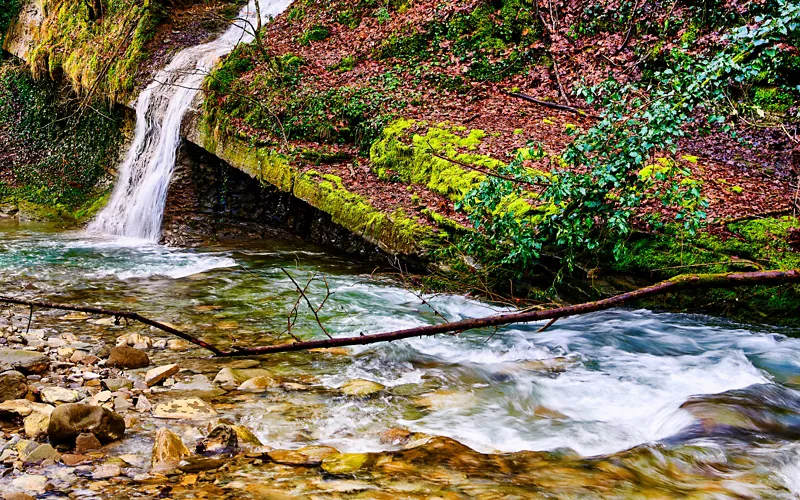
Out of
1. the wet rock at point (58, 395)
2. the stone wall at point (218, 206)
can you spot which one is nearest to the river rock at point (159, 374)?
the wet rock at point (58, 395)

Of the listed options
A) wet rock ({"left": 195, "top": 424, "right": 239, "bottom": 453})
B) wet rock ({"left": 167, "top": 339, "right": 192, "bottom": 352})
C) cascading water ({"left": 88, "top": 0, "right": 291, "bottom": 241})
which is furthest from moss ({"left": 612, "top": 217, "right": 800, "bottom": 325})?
cascading water ({"left": 88, "top": 0, "right": 291, "bottom": 241})

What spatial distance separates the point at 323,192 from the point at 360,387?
4970 millimetres

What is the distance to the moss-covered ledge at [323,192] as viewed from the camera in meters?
7.33

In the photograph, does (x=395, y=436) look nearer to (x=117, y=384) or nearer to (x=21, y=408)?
(x=117, y=384)

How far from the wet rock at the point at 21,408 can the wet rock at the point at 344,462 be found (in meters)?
1.73

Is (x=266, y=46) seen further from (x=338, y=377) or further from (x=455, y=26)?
(x=338, y=377)

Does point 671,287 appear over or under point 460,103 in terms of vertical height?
under

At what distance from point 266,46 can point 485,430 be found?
36.1ft

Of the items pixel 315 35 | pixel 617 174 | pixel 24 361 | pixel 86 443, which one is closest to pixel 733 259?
pixel 617 174

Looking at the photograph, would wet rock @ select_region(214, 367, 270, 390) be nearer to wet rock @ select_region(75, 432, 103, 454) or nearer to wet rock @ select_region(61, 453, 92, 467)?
wet rock @ select_region(75, 432, 103, 454)

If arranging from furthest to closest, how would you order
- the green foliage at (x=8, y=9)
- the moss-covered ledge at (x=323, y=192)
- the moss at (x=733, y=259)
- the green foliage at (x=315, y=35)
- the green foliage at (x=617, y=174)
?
the green foliage at (x=8, y=9), the green foliage at (x=315, y=35), the moss-covered ledge at (x=323, y=192), the moss at (x=733, y=259), the green foliage at (x=617, y=174)

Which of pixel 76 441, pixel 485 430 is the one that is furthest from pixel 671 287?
pixel 76 441

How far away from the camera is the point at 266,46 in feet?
41.1

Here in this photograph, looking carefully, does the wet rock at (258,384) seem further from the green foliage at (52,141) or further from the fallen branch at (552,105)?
the green foliage at (52,141)
